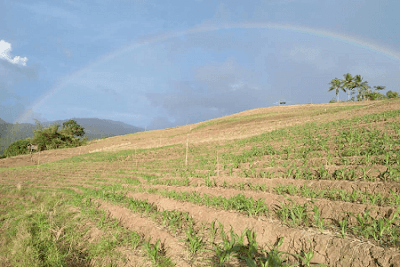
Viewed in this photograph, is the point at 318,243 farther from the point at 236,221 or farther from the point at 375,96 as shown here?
the point at 375,96

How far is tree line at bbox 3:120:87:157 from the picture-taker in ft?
169

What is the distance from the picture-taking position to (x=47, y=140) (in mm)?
52625

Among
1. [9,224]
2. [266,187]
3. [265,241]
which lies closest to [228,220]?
[265,241]

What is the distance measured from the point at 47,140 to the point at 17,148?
38.7 feet

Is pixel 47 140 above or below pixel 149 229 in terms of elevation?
above

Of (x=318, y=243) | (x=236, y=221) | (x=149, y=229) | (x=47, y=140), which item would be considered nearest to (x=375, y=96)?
(x=236, y=221)

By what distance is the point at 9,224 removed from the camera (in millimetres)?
8625

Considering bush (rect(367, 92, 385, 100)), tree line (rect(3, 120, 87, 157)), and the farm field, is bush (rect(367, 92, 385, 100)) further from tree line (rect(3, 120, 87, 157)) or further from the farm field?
tree line (rect(3, 120, 87, 157))

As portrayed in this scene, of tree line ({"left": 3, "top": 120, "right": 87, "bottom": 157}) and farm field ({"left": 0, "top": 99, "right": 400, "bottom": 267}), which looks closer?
farm field ({"left": 0, "top": 99, "right": 400, "bottom": 267})

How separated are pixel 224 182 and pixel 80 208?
627cm

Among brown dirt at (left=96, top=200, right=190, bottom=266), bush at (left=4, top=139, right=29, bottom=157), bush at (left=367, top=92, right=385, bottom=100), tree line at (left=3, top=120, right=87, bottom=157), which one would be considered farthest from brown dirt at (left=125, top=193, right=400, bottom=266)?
bush at (left=367, top=92, right=385, bottom=100)

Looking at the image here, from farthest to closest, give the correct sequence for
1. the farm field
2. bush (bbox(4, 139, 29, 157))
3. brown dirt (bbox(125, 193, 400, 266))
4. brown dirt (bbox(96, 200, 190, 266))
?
1. bush (bbox(4, 139, 29, 157))
2. brown dirt (bbox(96, 200, 190, 266))
3. the farm field
4. brown dirt (bbox(125, 193, 400, 266))

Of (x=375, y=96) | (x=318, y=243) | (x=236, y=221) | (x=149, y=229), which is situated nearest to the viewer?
(x=318, y=243)

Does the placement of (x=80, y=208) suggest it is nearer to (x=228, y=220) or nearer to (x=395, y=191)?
(x=228, y=220)
